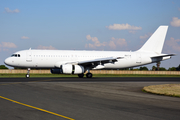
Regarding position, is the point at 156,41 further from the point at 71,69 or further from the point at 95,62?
the point at 71,69

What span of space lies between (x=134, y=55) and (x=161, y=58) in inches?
200

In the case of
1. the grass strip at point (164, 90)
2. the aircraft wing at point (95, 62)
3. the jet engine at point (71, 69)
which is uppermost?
the aircraft wing at point (95, 62)

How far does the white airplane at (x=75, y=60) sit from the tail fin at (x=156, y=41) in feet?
4.27

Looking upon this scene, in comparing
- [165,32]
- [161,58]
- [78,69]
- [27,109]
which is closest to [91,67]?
[78,69]

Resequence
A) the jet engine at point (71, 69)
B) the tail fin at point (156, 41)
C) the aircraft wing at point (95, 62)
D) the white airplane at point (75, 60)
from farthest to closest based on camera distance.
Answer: the tail fin at point (156, 41), the white airplane at point (75, 60), the aircraft wing at point (95, 62), the jet engine at point (71, 69)

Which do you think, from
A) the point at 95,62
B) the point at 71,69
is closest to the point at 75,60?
the point at 95,62

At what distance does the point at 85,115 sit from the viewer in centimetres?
882

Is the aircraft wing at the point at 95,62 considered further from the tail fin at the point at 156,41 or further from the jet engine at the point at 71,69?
the tail fin at the point at 156,41

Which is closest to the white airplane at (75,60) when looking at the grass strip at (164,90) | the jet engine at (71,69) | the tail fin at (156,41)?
the jet engine at (71,69)

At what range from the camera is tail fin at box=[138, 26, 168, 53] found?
4484cm

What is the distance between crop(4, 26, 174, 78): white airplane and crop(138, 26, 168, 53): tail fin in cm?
130

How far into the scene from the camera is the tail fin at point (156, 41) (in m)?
44.8

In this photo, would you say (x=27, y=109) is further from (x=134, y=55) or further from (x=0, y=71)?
(x=0, y=71)

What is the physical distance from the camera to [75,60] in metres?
38.7
